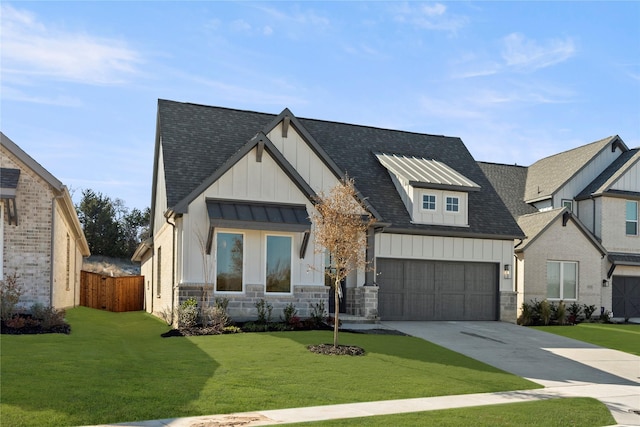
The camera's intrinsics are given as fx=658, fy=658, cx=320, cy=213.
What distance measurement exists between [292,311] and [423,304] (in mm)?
6180

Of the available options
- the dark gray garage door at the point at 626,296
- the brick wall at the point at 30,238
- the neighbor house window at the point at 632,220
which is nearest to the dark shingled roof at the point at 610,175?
the neighbor house window at the point at 632,220

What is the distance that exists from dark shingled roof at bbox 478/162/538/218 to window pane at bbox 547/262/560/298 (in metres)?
3.95

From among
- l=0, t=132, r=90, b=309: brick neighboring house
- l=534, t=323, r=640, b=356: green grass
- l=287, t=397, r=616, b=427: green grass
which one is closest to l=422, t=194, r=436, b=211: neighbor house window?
l=534, t=323, r=640, b=356: green grass

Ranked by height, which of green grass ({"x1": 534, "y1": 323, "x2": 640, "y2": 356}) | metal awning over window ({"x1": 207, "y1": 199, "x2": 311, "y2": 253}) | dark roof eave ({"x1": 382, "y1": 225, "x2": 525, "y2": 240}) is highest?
metal awning over window ({"x1": 207, "y1": 199, "x2": 311, "y2": 253})

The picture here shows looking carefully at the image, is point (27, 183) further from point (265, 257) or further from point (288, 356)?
point (288, 356)

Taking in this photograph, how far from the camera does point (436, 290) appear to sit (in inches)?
961

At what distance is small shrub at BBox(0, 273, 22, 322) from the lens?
56.0 feet

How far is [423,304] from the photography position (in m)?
24.2

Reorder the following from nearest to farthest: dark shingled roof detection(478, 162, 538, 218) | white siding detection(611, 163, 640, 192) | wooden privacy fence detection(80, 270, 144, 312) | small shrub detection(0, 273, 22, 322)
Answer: small shrub detection(0, 273, 22, 322)
wooden privacy fence detection(80, 270, 144, 312)
white siding detection(611, 163, 640, 192)
dark shingled roof detection(478, 162, 538, 218)

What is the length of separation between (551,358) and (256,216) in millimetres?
9198

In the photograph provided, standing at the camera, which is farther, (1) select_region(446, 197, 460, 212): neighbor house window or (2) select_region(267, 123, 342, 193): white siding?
(1) select_region(446, 197, 460, 212): neighbor house window

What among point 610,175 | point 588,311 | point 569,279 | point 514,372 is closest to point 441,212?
point 569,279

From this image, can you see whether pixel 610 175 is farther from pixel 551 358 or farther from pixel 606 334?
pixel 551 358

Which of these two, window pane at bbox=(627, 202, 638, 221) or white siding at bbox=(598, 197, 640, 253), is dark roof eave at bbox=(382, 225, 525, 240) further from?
window pane at bbox=(627, 202, 638, 221)
